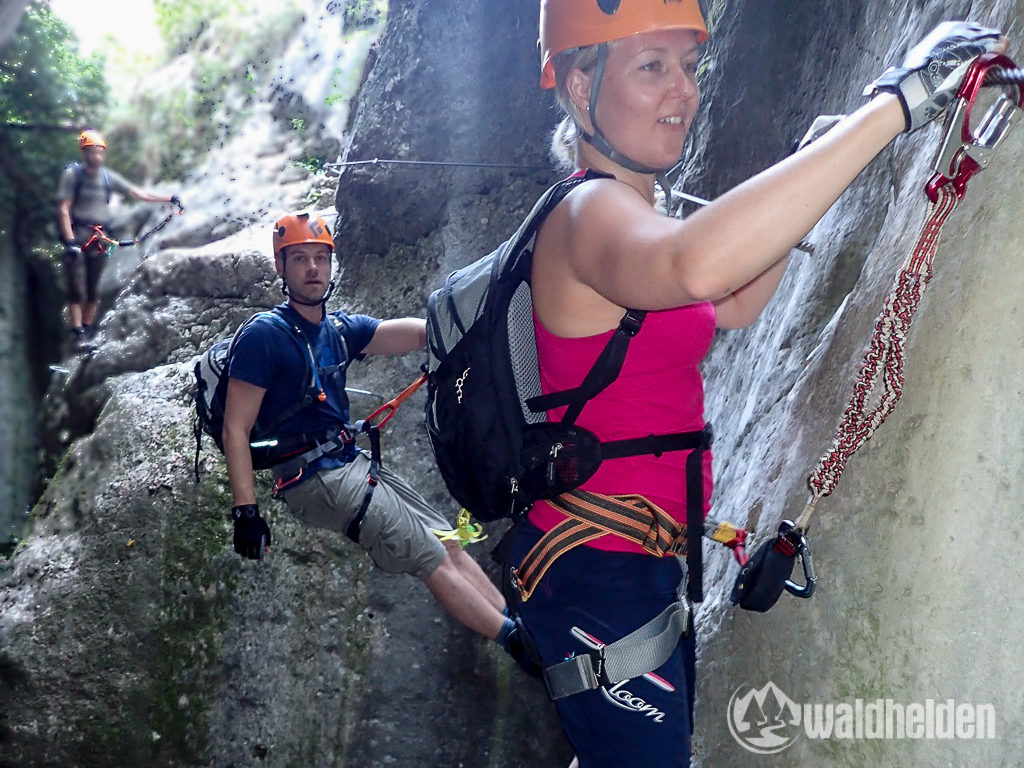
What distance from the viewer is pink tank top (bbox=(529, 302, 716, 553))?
2025mm

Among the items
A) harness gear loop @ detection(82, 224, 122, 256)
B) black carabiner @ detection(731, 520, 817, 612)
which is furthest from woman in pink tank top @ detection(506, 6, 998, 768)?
harness gear loop @ detection(82, 224, 122, 256)

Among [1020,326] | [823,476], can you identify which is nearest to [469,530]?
[823,476]

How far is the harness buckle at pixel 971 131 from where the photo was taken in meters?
1.76

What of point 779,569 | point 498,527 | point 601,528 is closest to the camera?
point 601,528

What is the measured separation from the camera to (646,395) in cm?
213

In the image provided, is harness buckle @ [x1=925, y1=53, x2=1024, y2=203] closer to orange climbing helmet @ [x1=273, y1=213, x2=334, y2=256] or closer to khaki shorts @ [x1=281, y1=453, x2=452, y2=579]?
khaki shorts @ [x1=281, y1=453, x2=452, y2=579]

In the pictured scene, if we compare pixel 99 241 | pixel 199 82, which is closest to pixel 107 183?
pixel 99 241

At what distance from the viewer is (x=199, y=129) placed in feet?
40.1

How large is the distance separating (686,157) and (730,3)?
832 millimetres

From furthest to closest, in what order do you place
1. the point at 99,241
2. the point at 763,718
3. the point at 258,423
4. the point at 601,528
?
1. the point at 99,241
2. the point at 258,423
3. the point at 763,718
4. the point at 601,528

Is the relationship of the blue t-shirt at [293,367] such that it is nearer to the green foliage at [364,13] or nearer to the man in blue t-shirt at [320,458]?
the man in blue t-shirt at [320,458]

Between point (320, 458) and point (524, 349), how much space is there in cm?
244

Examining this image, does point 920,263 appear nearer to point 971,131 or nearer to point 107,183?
point 971,131

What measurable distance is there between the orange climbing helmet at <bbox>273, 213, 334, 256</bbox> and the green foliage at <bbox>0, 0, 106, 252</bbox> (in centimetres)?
1112
